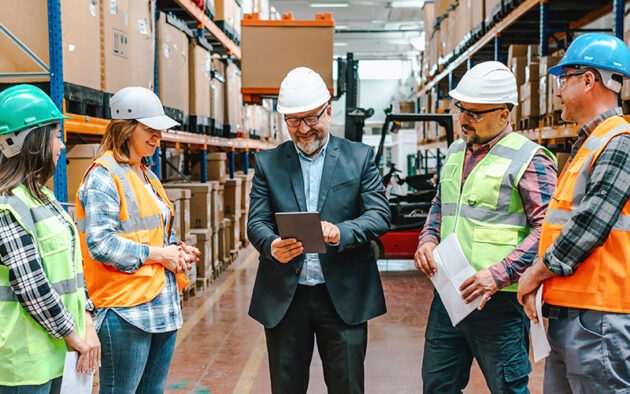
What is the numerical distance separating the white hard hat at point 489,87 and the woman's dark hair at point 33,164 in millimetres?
1710

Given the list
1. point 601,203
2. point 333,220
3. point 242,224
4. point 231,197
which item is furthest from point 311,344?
point 242,224

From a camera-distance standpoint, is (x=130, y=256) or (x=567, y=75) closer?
(x=567, y=75)

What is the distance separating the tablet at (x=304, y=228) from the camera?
97.0 inches

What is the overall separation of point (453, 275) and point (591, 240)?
0.77 m

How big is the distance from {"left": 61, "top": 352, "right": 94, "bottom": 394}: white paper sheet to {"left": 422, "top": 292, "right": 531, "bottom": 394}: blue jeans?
1578mm

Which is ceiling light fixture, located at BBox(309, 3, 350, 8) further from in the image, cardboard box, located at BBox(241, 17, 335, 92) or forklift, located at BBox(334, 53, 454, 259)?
cardboard box, located at BBox(241, 17, 335, 92)

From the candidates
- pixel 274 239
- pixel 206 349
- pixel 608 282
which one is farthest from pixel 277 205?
pixel 206 349

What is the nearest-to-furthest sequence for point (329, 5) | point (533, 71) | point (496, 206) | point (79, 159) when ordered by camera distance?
1. point (496, 206)
2. point (79, 159)
3. point (533, 71)
4. point (329, 5)

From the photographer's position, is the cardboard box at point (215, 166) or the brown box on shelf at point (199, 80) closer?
the brown box on shelf at point (199, 80)

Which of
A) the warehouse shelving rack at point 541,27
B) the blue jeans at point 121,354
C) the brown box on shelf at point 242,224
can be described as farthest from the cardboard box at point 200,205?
the blue jeans at point 121,354

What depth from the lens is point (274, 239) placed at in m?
2.77

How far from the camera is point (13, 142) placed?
2.24 metres

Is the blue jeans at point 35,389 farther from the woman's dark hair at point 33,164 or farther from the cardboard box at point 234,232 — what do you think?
the cardboard box at point 234,232

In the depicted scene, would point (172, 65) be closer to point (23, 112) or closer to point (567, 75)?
point (23, 112)
